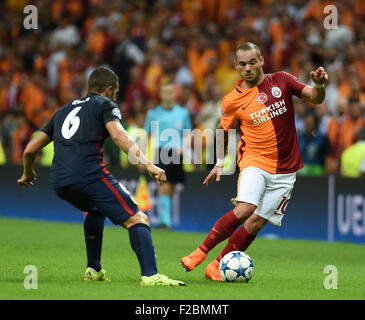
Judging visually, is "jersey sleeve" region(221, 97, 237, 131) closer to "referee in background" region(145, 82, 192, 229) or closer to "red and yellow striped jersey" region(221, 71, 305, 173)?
"red and yellow striped jersey" region(221, 71, 305, 173)

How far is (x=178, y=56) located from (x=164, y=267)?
9.87m

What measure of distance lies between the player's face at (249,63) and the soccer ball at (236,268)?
1.74m

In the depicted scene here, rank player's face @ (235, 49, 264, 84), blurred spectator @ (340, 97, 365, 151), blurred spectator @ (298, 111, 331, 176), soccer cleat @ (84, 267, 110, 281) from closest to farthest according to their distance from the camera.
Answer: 1. soccer cleat @ (84, 267, 110, 281)
2. player's face @ (235, 49, 264, 84)
3. blurred spectator @ (340, 97, 365, 151)
4. blurred spectator @ (298, 111, 331, 176)

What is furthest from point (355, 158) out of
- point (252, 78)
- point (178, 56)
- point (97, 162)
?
point (97, 162)

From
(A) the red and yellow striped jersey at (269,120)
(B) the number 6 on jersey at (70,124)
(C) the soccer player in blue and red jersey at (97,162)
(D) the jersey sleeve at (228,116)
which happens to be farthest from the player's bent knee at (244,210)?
(B) the number 6 on jersey at (70,124)

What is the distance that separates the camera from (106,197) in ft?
23.6

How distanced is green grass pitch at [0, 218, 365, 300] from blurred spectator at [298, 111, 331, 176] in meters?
1.63

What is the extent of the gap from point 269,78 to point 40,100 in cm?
1306

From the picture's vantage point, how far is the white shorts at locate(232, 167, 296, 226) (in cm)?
815

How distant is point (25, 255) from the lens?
394 inches

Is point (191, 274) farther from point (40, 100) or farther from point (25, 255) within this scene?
point (40, 100)

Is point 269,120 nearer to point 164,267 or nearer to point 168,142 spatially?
point 164,267

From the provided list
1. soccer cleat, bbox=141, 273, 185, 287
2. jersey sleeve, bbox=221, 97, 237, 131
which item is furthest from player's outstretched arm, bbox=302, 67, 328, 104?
soccer cleat, bbox=141, 273, 185, 287

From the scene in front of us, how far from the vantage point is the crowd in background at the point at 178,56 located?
49.7 ft
